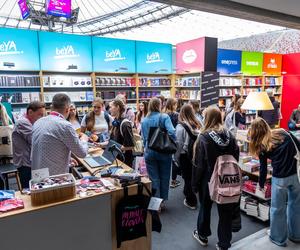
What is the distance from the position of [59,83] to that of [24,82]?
0.80m

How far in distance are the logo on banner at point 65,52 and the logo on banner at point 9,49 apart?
0.80m

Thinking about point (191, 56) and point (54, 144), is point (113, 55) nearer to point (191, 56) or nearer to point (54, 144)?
point (191, 56)

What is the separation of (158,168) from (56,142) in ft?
5.83

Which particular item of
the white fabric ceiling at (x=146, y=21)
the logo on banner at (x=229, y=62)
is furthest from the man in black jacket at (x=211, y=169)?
the white fabric ceiling at (x=146, y=21)

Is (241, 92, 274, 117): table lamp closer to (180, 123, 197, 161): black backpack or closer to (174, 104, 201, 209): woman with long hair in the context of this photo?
(174, 104, 201, 209): woman with long hair

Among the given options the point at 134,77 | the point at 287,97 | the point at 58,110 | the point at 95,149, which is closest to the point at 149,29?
the point at 134,77

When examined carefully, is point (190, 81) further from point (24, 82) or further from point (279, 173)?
point (279, 173)

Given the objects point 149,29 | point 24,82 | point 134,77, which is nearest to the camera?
point 24,82

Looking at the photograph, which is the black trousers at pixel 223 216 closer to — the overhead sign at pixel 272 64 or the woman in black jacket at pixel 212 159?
the woman in black jacket at pixel 212 159

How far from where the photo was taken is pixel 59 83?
6352 millimetres

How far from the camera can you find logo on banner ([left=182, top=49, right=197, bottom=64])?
7.54m

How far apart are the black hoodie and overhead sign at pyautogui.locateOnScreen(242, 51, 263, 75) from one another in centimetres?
710

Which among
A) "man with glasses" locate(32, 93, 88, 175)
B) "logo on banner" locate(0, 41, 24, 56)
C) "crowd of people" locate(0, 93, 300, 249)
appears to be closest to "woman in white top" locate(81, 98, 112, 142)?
"crowd of people" locate(0, 93, 300, 249)

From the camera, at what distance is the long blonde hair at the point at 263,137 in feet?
8.61
